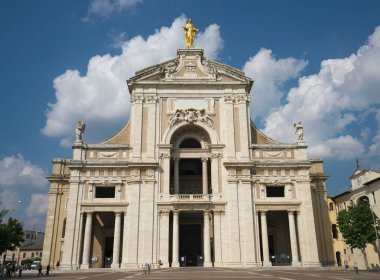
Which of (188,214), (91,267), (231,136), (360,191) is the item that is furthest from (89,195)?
(360,191)

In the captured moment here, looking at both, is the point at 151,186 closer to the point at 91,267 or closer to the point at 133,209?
the point at 133,209

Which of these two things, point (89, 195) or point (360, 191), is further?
point (360, 191)

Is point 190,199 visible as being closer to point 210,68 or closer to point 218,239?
point 218,239

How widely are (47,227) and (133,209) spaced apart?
12667 millimetres

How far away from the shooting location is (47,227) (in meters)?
44.8

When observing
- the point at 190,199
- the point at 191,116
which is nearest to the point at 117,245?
the point at 190,199

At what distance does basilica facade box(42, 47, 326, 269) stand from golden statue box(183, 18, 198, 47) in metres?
2.49

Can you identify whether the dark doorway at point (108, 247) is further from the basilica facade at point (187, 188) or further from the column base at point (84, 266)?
the column base at point (84, 266)

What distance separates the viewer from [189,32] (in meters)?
48.4

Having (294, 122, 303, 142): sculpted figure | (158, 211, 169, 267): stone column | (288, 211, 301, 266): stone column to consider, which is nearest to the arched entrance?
(158, 211, 169, 267): stone column

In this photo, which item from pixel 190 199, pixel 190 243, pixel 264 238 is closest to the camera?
pixel 264 238

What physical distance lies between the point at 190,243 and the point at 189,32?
1040 inches

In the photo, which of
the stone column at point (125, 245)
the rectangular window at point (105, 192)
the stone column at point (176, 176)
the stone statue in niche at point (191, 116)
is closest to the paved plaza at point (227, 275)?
the stone column at point (125, 245)

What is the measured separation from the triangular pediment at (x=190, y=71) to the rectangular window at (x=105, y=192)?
1292 centimetres
